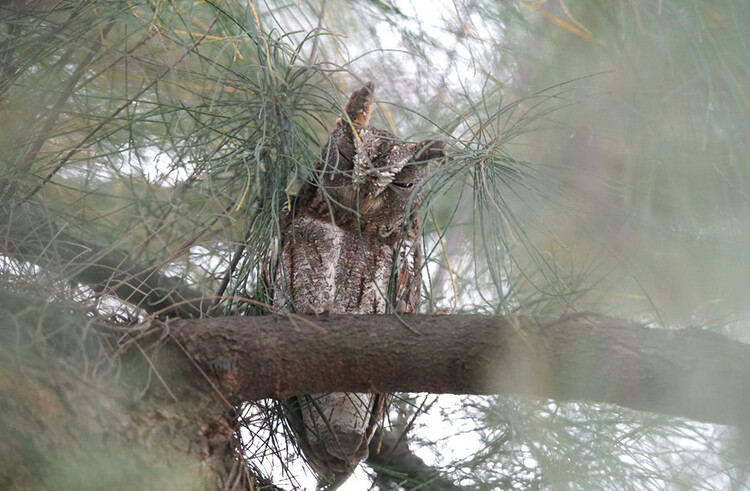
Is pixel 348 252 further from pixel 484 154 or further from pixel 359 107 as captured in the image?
pixel 484 154

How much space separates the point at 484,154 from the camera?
3.48ft

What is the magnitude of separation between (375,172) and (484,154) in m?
0.25

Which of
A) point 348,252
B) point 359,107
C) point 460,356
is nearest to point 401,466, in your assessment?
point 348,252

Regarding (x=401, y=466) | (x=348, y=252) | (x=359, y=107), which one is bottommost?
(x=401, y=466)

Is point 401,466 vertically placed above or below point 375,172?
below

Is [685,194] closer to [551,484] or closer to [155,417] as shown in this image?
[551,484]

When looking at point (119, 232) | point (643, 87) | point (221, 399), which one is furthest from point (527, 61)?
point (119, 232)

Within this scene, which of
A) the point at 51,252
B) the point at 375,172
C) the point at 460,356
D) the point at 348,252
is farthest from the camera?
the point at 348,252

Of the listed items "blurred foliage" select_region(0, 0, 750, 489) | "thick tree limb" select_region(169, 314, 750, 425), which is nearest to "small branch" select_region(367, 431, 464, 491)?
"blurred foliage" select_region(0, 0, 750, 489)

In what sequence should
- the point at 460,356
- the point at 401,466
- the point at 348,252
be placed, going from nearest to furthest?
the point at 460,356, the point at 348,252, the point at 401,466

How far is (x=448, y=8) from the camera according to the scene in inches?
52.6

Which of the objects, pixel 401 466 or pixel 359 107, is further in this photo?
pixel 401 466

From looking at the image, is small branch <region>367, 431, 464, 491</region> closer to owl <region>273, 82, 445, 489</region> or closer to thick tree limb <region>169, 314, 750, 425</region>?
owl <region>273, 82, 445, 489</region>

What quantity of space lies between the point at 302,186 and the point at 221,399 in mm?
494
